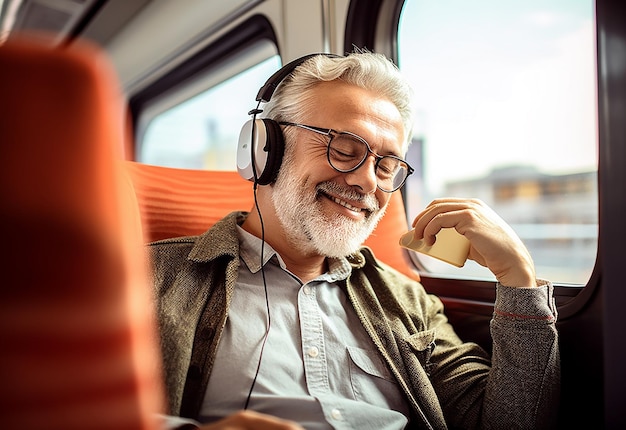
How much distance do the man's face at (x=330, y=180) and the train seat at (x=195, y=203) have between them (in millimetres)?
283

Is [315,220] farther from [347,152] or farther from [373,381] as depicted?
[373,381]

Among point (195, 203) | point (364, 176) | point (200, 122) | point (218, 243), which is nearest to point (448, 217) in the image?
point (364, 176)

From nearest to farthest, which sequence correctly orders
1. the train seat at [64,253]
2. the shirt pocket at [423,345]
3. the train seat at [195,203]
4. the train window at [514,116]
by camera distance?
the train seat at [64,253] → the shirt pocket at [423,345] → the train seat at [195,203] → the train window at [514,116]

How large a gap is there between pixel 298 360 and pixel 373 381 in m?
0.20

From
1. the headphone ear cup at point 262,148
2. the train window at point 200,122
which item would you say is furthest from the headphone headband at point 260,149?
the train window at point 200,122

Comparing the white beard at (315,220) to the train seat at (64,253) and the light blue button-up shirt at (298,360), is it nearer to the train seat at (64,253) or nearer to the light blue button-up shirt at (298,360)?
the light blue button-up shirt at (298,360)

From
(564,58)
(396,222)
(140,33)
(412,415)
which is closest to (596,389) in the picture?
(412,415)

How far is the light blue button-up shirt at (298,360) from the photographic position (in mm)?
1016

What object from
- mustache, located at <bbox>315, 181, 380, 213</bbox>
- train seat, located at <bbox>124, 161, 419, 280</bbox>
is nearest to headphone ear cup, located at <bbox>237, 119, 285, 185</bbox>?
mustache, located at <bbox>315, 181, 380, 213</bbox>

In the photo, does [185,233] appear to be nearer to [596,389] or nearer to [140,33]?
[596,389]

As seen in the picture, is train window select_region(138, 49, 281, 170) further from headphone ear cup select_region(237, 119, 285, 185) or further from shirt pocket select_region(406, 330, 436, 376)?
shirt pocket select_region(406, 330, 436, 376)

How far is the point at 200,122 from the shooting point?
13.9ft

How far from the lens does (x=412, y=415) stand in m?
1.17

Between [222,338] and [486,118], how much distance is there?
130 centimetres
